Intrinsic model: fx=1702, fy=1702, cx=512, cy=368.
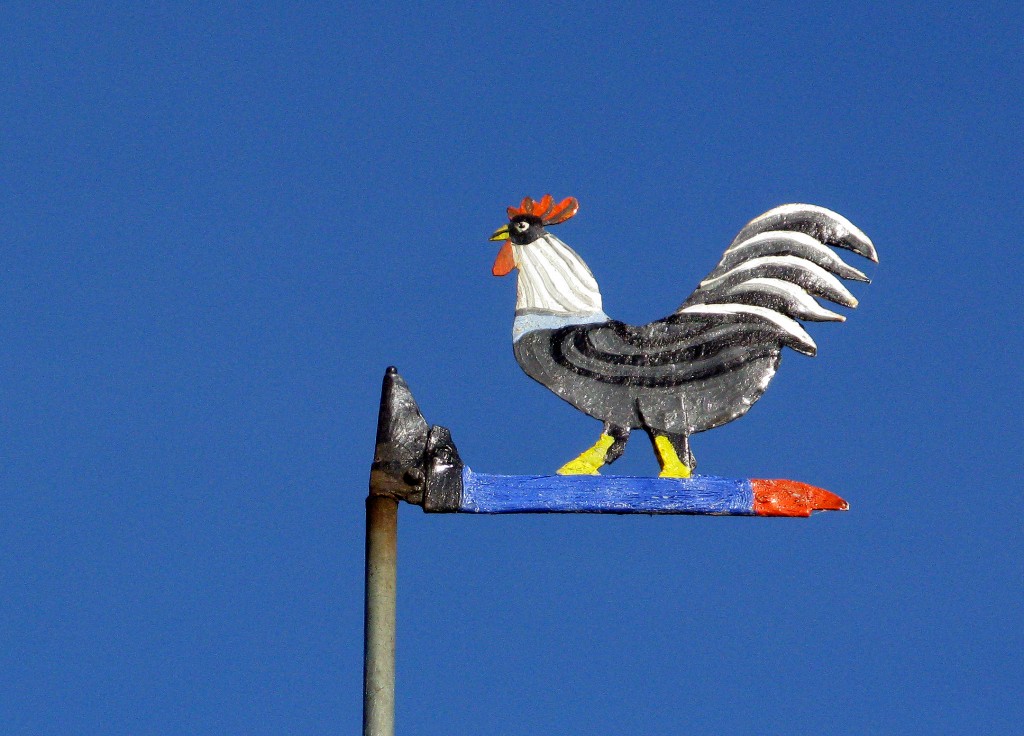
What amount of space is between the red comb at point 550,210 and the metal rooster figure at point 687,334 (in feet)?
0.31

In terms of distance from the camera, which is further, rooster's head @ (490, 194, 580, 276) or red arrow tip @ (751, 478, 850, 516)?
rooster's head @ (490, 194, 580, 276)

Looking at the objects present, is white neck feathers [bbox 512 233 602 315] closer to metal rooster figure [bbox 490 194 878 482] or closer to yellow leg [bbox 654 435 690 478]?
metal rooster figure [bbox 490 194 878 482]

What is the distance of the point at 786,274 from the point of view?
463cm

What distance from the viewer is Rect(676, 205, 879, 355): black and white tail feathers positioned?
15.1 feet

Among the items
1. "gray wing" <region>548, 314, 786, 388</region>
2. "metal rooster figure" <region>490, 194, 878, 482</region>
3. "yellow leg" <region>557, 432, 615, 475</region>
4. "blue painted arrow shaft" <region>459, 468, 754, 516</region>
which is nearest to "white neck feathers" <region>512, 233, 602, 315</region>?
"metal rooster figure" <region>490, 194, 878, 482</region>

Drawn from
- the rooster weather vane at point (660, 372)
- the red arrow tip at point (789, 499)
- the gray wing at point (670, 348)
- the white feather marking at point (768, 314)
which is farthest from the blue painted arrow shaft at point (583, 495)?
the white feather marking at point (768, 314)

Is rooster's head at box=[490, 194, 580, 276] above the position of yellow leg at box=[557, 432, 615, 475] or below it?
above

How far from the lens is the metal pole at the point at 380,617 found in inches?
173

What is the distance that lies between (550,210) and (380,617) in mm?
1250

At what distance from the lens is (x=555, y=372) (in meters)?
4.57

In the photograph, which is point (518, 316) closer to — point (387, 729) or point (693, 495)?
point (693, 495)

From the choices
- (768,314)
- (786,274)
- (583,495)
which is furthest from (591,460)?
(786,274)

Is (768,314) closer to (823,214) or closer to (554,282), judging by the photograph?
(823,214)

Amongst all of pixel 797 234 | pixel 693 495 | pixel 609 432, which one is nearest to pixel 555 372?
pixel 609 432
